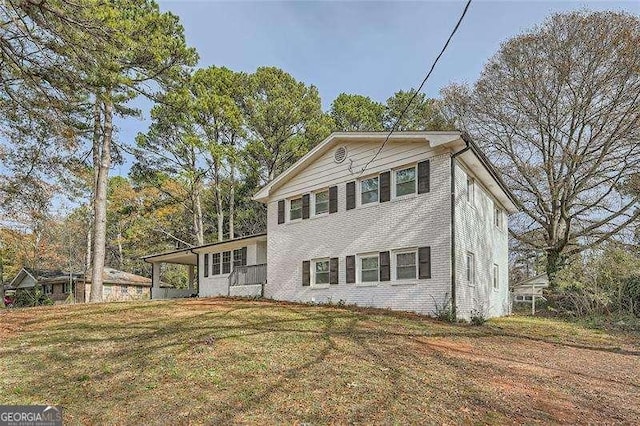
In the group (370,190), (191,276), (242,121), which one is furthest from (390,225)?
(191,276)

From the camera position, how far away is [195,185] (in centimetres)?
2984

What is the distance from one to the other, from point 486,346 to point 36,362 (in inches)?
329

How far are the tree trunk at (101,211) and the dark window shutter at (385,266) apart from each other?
12.5m

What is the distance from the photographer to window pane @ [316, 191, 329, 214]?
16.4m

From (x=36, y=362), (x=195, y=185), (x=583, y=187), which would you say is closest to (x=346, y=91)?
(x=195, y=185)

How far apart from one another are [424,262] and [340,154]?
531 centimetres

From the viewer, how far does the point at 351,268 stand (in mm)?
14859

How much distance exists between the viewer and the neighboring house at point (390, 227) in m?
12.8

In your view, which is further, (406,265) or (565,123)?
(565,123)

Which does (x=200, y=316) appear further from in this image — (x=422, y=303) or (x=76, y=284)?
(x=76, y=284)

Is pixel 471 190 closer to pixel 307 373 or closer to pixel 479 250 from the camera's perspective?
pixel 479 250

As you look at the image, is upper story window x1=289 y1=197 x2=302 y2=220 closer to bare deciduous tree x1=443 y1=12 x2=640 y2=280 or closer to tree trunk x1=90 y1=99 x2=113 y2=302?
tree trunk x1=90 y1=99 x2=113 y2=302

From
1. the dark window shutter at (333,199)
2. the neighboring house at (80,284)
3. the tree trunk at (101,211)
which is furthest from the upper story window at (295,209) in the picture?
the neighboring house at (80,284)

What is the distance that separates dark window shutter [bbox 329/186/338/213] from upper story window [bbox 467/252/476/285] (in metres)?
4.91
